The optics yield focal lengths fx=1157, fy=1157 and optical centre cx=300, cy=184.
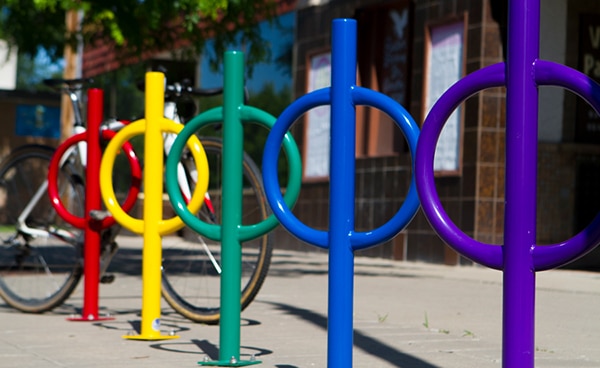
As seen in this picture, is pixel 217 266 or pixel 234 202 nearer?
pixel 234 202

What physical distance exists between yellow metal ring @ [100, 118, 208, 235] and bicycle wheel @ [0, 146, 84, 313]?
103 centimetres

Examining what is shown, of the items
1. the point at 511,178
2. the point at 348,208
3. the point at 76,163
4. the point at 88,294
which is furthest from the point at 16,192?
the point at 511,178

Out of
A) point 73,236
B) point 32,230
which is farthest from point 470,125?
point 73,236

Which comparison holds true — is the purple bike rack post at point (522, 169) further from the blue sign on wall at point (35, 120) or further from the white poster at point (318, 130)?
the blue sign on wall at point (35, 120)

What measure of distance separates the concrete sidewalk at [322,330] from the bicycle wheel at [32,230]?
18cm

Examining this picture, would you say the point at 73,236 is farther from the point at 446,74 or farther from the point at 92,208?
the point at 446,74

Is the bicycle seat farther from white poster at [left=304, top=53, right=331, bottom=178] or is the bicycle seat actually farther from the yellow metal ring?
white poster at [left=304, top=53, right=331, bottom=178]

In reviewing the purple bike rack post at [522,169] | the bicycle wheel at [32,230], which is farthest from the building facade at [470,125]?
the purple bike rack post at [522,169]

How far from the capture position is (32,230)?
7746 millimetres

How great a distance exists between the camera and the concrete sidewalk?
5387 millimetres

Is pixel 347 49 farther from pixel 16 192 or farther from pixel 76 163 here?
pixel 16 192

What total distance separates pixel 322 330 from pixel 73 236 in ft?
5.90

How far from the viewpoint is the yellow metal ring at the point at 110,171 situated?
5.70 m

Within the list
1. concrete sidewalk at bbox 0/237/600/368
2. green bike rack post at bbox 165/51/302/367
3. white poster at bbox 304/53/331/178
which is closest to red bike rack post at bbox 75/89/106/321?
concrete sidewalk at bbox 0/237/600/368
